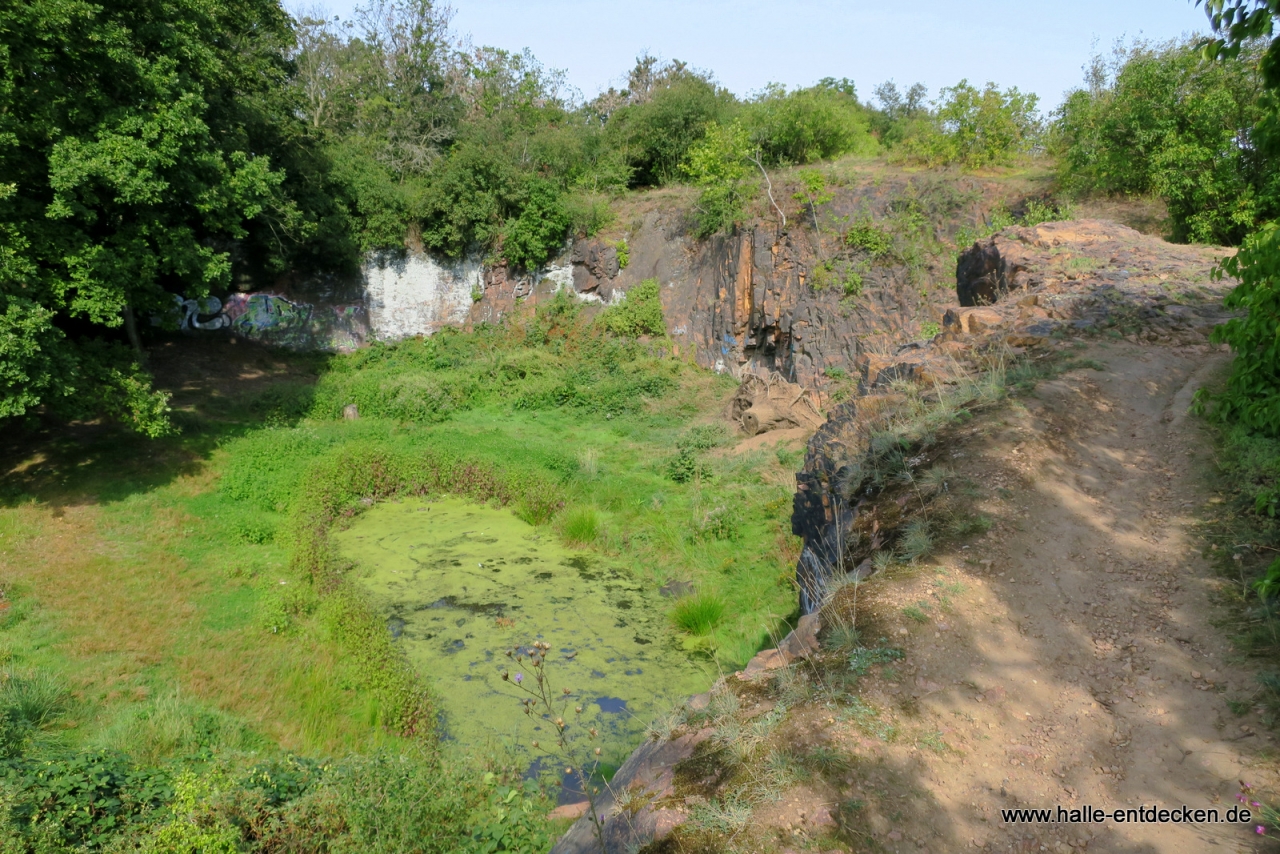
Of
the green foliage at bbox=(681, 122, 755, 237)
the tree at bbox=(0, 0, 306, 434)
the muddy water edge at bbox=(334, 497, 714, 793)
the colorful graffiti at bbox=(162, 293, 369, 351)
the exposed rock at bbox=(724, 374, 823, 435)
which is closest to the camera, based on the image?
the muddy water edge at bbox=(334, 497, 714, 793)

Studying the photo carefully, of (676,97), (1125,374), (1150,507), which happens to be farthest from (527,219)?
(1150,507)

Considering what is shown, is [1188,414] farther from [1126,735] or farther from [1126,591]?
[1126,735]

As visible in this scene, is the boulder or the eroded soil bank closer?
the eroded soil bank

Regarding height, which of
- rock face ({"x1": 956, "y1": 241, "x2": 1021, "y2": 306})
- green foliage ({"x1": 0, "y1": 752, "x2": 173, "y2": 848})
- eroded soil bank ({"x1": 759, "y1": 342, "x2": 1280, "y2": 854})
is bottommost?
green foliage ({"x1": 0, "y1": 752, "x2": 173, "y2": 848})

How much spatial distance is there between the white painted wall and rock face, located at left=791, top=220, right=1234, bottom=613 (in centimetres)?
1534

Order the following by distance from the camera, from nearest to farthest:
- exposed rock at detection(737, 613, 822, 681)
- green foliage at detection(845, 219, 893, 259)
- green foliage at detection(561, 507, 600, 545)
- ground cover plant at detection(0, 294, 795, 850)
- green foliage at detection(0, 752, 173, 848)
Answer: green foliage at detection(0, 752, 173, 848)
exposed rock at detection(737, 613, 822, 681)
ground cover plant at detection(0, 294, 795, 850)
green foliage at detection(561, 507, 600, 545)
green foliage at detection(845, 219, 893, 259)

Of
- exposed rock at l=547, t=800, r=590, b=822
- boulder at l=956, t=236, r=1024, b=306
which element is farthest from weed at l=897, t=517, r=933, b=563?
boulder at l=956, t=236, r=1024, b=306

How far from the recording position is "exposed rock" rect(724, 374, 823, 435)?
44.0 feet

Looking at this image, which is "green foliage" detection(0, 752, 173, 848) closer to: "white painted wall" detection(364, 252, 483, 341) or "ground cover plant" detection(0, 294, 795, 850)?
"ground cover plant" detection(0, 294, 795, 850)

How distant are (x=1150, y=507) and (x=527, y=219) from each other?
18.2m

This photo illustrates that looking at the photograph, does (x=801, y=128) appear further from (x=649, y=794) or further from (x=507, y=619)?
(x=649, y=794)

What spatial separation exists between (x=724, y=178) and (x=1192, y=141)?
9.90 metres

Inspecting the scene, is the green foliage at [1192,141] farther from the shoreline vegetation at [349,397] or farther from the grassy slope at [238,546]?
the grassy slope at [238,546]

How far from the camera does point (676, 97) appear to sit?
73.4 feet
